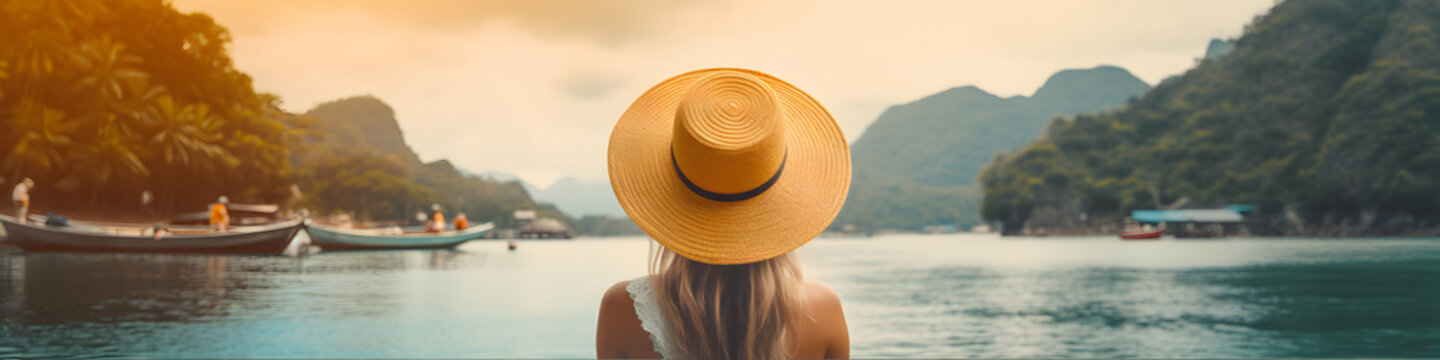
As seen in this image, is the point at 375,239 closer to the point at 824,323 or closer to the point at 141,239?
the point at 141,239

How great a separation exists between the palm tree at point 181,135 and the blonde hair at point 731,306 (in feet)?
111

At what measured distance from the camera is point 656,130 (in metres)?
1.33

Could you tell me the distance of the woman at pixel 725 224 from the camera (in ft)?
4.03

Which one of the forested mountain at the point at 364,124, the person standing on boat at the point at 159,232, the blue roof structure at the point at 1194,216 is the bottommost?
the person standing on boat at the point at 159,232

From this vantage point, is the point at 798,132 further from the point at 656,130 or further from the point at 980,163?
the point at 980,163

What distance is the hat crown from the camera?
121 cm

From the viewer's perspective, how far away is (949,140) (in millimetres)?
118938

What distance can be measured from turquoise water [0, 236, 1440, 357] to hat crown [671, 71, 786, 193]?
10.5 meters

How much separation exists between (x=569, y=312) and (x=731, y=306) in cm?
1794

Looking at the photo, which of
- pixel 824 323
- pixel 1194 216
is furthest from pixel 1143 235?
pixel 824 323

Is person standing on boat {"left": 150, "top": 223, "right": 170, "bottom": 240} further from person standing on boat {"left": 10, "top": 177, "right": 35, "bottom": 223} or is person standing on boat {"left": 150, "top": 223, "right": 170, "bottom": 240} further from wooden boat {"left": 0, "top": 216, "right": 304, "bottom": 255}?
person standing on boat {"left": 10, "top": 177, "right": 35, "bottom": 223}

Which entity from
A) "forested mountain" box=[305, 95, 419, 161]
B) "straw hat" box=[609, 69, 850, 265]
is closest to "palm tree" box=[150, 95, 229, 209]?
"forested mountain" box=[305, 95, 419, 161]

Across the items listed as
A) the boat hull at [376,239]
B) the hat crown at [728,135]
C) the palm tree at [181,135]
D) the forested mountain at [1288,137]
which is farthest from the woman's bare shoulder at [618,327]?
the forested mountain at [1288,137]

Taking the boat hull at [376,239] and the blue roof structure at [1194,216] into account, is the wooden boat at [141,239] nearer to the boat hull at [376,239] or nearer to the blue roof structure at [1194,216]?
the boat hull at [376,239]
